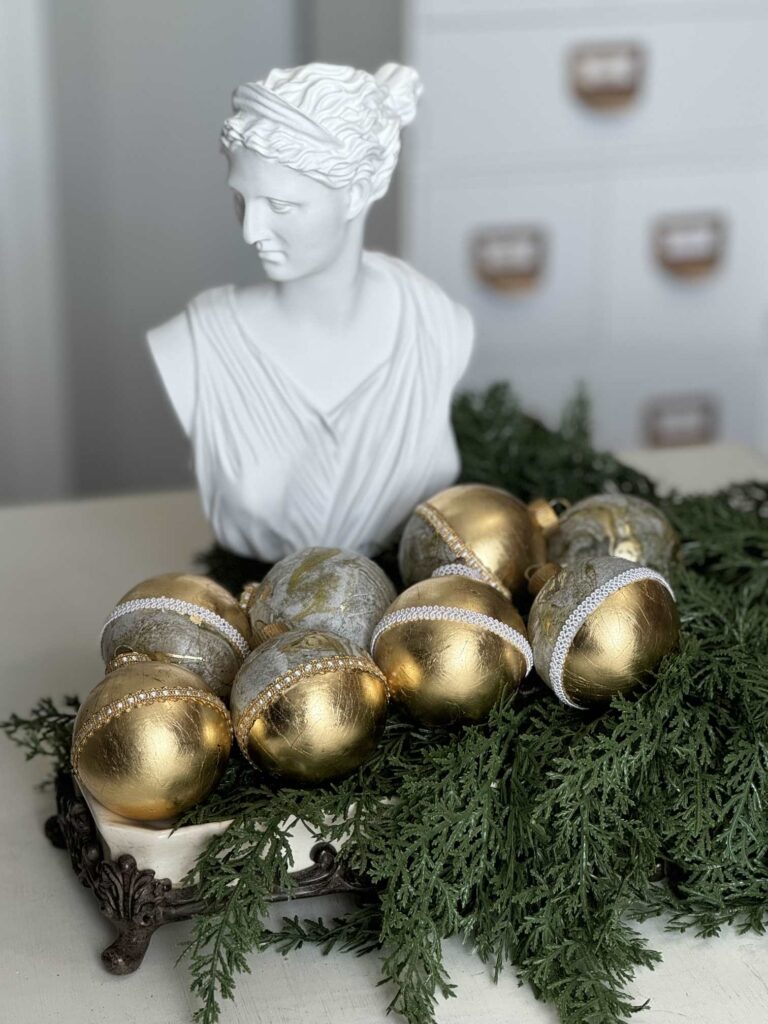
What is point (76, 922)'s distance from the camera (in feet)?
2.86

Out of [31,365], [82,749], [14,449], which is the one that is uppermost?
[82,749]

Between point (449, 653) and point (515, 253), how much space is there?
138cm

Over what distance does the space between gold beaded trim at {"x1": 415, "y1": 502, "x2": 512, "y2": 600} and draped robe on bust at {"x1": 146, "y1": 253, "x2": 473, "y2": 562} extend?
12 centimetres

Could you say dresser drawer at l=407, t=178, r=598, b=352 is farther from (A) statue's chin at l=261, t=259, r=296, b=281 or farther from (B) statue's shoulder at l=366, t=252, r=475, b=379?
(A) statue's chin at l=261, t=259, r=296, b=281

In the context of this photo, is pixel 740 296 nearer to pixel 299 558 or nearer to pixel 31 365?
pixel 31 365

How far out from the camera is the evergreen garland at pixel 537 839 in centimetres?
79

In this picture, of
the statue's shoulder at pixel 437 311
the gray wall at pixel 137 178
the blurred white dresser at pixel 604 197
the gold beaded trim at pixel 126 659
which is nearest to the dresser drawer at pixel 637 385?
the blurred white dresser at pixel 604 197

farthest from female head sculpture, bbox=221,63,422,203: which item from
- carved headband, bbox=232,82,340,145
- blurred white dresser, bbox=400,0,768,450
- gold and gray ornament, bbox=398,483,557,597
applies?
blurred white dresser, bbox=400,0,768,450

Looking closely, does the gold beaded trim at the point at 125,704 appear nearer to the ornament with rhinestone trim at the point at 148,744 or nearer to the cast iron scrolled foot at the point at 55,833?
the ornament with rhinestone trim at the point at 148,744

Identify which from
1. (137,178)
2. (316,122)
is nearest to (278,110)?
(316,122)

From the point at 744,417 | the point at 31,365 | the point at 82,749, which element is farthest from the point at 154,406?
the point at 82,749

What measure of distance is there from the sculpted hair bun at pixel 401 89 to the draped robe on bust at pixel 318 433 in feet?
0.43

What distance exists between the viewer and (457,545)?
1003 millimetres

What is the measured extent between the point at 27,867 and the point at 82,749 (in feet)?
0.54
